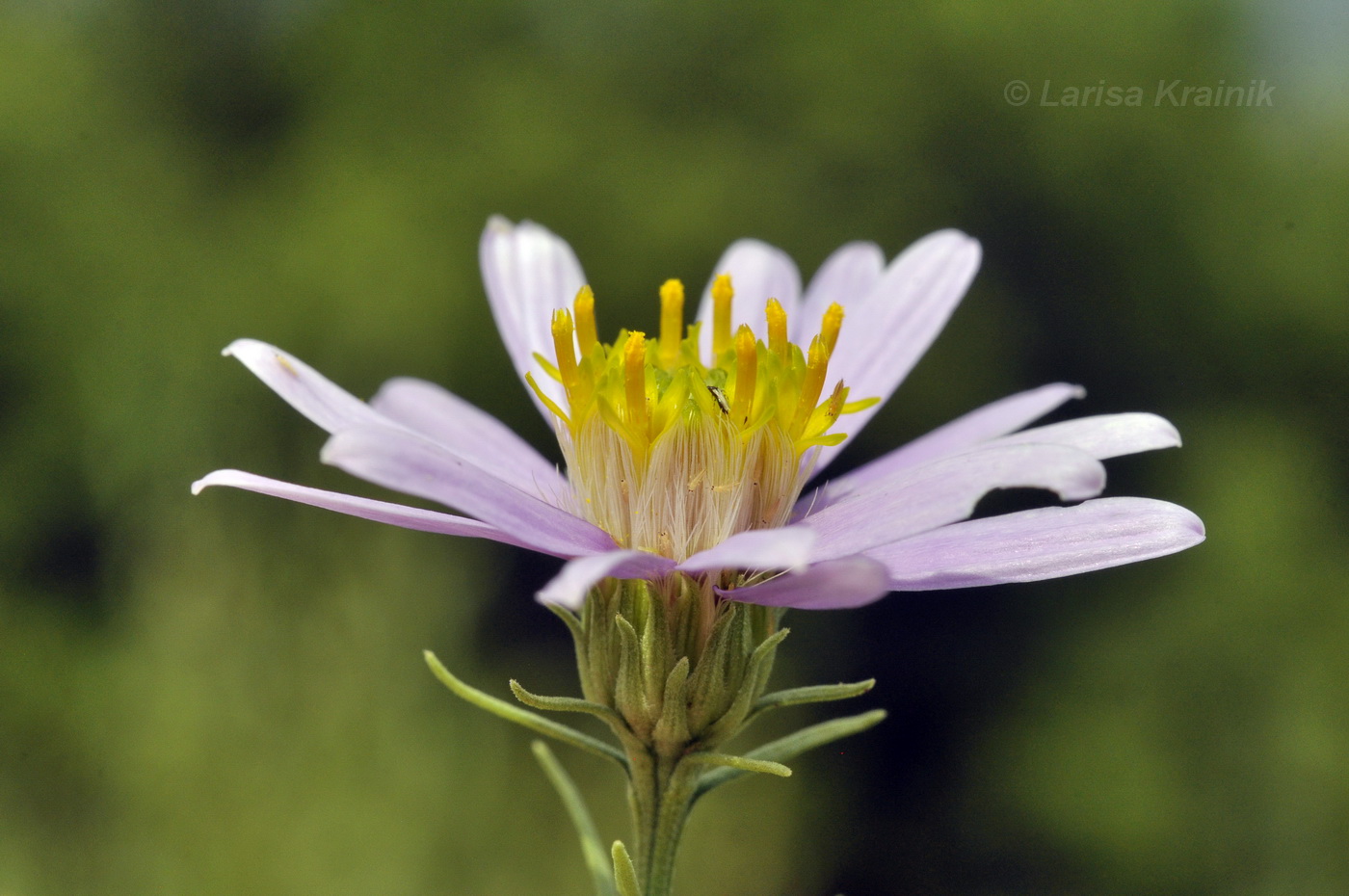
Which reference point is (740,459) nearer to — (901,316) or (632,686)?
(632,686)

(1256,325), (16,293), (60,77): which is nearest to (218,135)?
(60,77)

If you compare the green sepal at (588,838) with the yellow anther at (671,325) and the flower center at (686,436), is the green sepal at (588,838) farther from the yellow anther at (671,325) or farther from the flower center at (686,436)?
the yellow anther at (671,325)

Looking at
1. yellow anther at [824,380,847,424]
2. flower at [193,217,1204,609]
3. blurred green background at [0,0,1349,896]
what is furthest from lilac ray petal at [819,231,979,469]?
blurred green background at [0,0,1349,896]

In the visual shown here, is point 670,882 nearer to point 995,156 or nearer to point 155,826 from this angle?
point 155,826

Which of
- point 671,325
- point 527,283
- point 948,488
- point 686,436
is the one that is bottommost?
point 948,488

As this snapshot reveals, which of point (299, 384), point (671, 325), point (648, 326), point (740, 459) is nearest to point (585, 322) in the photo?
point (671, 325)

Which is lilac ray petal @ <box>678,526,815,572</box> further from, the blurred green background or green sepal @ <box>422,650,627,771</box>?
the blurred green background
